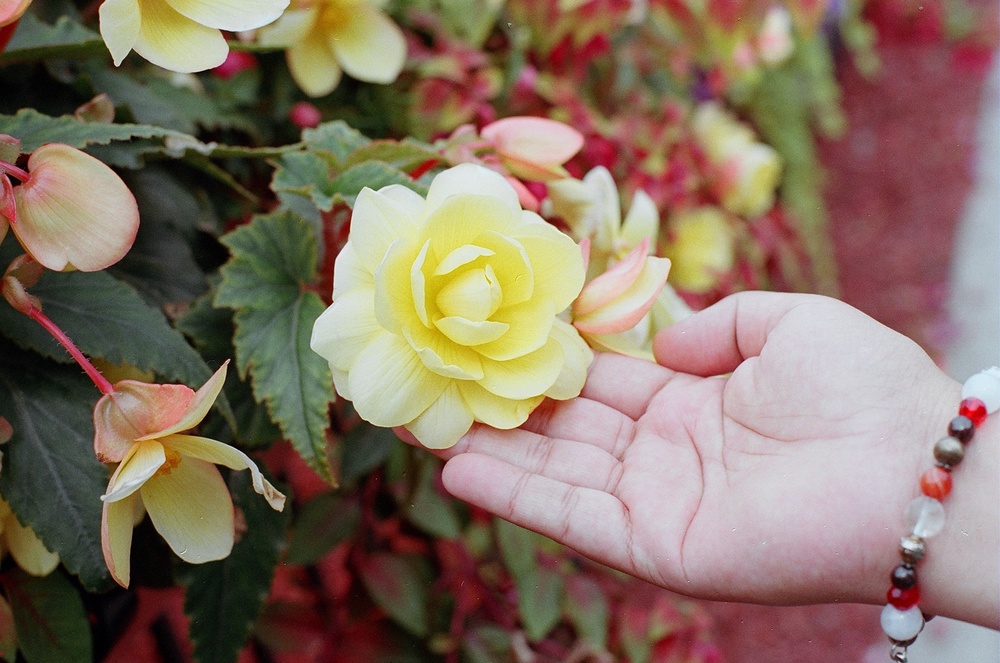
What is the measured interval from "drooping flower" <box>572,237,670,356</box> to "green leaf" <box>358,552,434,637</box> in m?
0.44

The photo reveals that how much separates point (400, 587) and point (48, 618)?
0.40 m

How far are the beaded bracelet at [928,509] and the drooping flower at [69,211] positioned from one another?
0.55 m

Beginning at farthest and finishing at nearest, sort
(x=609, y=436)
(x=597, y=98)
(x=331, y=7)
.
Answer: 1. (x=597, y=98)
2. (x=331, y=7)
3. (x=609, y=436)

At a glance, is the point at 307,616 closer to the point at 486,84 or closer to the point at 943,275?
the point at 486,84

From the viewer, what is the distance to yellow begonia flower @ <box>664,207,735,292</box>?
1198 millimetres

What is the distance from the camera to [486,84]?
3.20 feet

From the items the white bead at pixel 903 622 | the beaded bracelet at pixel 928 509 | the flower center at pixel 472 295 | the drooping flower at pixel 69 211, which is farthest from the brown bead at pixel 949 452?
the drooping flower at pixel 69 211

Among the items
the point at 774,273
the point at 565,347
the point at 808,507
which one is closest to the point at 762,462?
the point at 808,507

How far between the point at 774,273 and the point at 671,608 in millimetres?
773

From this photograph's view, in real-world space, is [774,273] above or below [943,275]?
above

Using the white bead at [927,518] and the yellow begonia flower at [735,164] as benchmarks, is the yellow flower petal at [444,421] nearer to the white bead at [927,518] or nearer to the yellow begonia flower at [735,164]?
the white bead at [927,518]

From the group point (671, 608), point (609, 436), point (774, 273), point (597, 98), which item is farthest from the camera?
point (774, 273)

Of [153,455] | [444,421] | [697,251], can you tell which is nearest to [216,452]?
[153,455]

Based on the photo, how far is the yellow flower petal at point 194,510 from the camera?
0.50 meters
